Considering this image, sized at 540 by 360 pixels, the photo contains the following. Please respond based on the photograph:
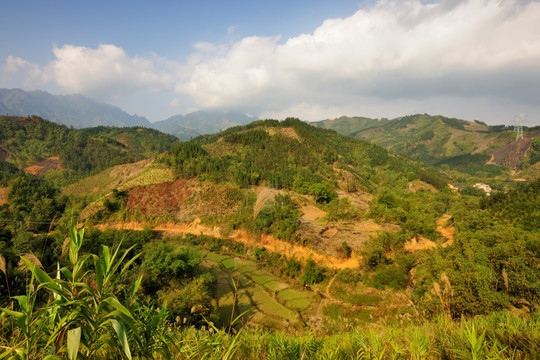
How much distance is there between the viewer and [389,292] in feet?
62.4

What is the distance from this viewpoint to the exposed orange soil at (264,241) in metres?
23.1

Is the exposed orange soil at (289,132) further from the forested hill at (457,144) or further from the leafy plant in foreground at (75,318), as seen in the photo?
the forested hill at (457,144)

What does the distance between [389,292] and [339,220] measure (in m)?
11.4

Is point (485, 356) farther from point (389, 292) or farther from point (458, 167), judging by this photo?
point (458, 167)

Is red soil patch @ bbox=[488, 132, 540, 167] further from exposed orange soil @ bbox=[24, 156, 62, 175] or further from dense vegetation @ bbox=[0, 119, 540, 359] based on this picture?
exposed orange soil @ bbox=[24, 156, 62, 175]

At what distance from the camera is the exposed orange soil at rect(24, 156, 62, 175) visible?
226 ft

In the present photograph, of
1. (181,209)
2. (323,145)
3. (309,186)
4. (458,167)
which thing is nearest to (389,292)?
(309,186)

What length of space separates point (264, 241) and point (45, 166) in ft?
272

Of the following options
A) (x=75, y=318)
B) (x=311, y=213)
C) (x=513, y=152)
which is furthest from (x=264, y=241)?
(x=513, y=152)

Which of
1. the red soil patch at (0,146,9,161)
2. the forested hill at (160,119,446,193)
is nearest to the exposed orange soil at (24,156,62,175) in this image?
the red soil patch at (0,146,9,161)

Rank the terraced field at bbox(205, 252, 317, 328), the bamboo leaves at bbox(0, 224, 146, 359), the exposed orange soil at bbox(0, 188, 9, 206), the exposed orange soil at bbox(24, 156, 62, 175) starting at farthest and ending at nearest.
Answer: the exposed orange soil at bbox(24, 156, 62, 175), the exposed orange soil at bbox(0, 188, 9, 206), the terraced field at bbox(205, 252, 317, 328), the bamboo leaves at bbox(0, 224, 146, 359)

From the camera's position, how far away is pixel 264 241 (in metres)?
28.5

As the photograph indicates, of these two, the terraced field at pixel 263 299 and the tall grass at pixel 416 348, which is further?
the terraced field at pixel 263 299

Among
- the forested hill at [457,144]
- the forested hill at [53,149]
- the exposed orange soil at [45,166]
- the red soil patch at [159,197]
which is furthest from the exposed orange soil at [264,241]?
the forested hill at [457,144]
